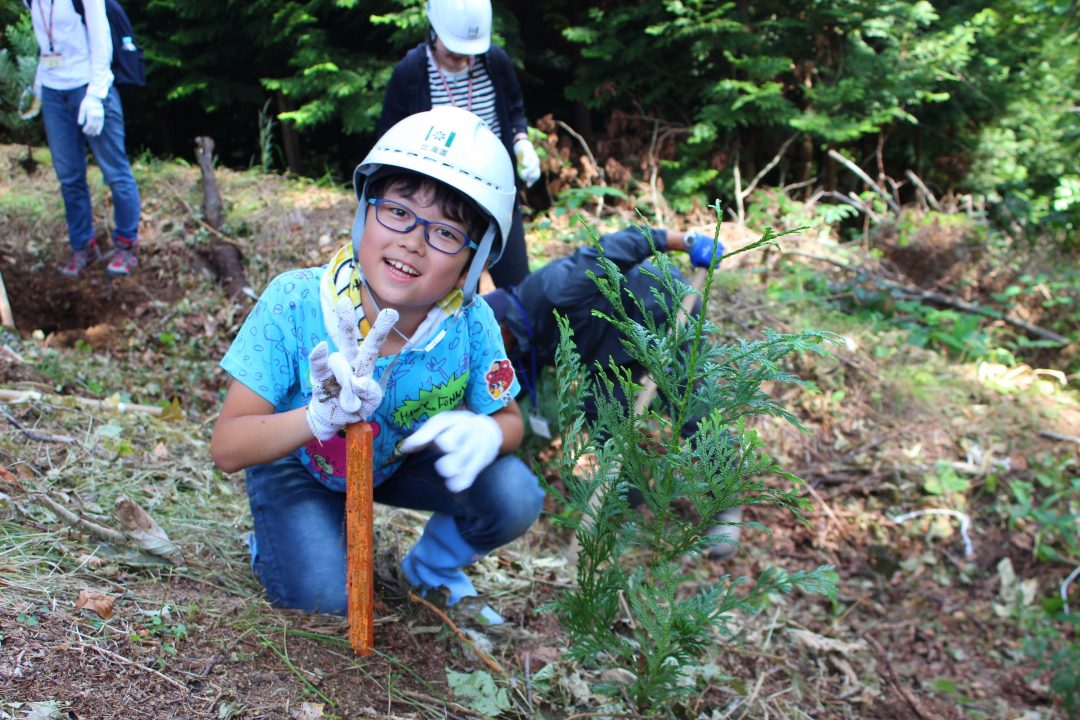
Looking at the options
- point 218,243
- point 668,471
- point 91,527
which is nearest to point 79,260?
point 218,243

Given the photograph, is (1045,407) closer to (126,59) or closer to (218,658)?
(218,658)

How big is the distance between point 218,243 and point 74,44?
4.81 ft

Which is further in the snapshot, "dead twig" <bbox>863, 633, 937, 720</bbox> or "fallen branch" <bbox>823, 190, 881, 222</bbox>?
"fallen branch" <bbox>823, 190, 881, 222</bbox>

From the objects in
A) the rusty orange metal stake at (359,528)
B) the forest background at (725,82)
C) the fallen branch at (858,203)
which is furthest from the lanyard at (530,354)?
the fallen branch at (858,203)

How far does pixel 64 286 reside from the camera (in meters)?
5.02

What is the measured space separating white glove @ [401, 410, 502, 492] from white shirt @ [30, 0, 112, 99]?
3.78 metres

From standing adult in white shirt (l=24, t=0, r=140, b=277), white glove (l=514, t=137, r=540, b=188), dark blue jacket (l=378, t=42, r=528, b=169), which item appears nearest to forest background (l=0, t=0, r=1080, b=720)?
standing adult in white shirt (l=24, t=0, r=140, b=277)

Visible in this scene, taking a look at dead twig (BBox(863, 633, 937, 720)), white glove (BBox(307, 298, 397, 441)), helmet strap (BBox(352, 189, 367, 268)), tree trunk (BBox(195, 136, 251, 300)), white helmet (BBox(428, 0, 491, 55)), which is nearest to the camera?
white glove (BBox(307, 298, 397, 441))

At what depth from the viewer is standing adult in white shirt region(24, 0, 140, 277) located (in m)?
4.44

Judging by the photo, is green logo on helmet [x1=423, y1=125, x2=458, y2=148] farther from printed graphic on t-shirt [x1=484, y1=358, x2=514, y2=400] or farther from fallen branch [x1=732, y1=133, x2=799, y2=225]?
fallen branch [x1=732, y1=133, x2=799, y2=225]

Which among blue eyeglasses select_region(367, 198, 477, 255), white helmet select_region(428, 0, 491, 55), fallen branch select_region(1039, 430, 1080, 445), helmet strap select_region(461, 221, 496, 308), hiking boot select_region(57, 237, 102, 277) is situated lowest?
fallen branch select_region(1039, 430, 1080, 445)

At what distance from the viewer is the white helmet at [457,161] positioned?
1.99 meters

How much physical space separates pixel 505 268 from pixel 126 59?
2777mm

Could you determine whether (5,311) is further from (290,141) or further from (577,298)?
(290,141)
